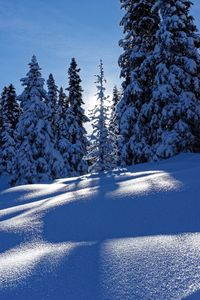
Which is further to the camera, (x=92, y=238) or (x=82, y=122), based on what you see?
(x=82, y=122)

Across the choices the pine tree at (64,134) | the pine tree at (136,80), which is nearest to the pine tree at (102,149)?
the pine tree at (136,80)

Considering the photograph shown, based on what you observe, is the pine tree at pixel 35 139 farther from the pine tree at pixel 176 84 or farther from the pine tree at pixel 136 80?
the pine tree at pixel 176 84

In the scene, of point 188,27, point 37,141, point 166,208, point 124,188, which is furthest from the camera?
point 37,141

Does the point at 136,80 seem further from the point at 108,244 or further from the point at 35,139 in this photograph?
the point at 108,244

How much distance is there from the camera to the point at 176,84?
1847cm

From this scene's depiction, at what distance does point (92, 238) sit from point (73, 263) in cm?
86

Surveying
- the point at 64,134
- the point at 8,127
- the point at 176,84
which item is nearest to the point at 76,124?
the point at 64,134

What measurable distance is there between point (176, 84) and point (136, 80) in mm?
4098

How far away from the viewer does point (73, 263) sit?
4.10m

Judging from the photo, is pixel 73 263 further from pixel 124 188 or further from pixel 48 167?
pixel 48 167

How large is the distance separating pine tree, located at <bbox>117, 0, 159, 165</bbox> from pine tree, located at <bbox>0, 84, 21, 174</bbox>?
55.6 ft

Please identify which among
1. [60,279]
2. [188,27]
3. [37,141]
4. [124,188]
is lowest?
[60,279]

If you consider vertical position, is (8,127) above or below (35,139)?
above

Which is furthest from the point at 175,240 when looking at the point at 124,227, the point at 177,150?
the point at 177,150
